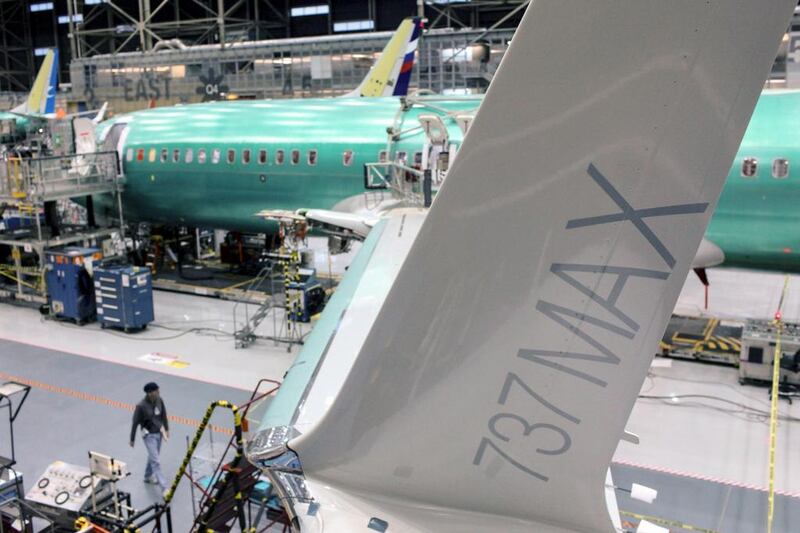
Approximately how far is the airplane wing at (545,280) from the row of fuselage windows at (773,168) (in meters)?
12.5

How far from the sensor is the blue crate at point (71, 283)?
63.6 feet

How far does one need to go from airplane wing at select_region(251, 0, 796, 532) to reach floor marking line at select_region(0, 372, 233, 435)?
373 inches

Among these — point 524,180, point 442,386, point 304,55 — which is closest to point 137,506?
point 442,386

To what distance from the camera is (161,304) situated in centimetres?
2180

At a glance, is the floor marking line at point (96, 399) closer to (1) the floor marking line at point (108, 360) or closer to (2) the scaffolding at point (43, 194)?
(1) the floor marking line at point (108, 360)

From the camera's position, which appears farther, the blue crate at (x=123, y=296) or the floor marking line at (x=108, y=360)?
the blue crate at (x=123, y=296)

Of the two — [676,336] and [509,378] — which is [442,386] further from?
[676,336]

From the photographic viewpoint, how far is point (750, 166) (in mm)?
14789

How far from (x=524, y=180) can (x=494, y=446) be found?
1.50 metres

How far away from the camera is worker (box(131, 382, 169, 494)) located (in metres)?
10.8

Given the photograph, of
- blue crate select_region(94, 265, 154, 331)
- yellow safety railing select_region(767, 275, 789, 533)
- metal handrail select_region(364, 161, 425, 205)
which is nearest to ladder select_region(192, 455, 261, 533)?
yellow safety railing select_region(767, 275, 789, 533)

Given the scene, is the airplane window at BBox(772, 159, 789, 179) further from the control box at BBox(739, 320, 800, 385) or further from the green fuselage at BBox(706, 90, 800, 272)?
the control box at BBox(739, 320, 800, 385)

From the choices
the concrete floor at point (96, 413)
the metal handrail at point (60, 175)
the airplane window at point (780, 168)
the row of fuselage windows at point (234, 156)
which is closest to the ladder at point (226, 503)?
the concrete floor at point (96, 413)

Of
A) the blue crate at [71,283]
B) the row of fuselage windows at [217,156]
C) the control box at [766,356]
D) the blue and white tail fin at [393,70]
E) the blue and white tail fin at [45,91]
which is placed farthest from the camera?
the blue and white tail fin at [45,91]
